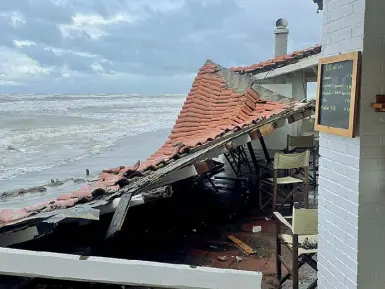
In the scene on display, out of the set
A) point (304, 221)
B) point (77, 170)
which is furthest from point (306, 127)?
point (77, 170)

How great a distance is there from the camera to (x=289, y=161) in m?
7.26

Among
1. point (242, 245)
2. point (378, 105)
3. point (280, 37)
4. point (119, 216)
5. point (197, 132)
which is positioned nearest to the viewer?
point (378, 105)

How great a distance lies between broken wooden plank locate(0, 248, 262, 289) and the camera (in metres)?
2.04

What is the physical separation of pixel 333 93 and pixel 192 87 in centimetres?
705

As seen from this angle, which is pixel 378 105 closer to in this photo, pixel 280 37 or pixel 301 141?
pixel 301 141

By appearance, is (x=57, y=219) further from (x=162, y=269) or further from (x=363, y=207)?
(x=363, y=207)

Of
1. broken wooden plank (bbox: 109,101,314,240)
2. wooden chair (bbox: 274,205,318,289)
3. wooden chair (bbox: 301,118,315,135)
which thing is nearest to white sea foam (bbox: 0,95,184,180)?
wooden chair (bbox: 301,118,315,135)

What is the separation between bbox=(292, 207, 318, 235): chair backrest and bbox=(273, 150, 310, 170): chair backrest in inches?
129

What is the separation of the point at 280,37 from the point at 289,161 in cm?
752

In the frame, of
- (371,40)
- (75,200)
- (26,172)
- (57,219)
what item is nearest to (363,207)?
(371,40)

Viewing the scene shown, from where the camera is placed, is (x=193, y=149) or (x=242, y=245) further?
(x=242, y=245)

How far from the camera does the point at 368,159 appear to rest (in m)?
2.46

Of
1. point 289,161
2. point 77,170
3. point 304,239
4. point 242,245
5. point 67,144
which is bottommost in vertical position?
point 77,170

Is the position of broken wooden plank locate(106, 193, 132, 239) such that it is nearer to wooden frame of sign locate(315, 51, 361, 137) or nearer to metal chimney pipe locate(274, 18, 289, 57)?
wooden frame of sign locate(315, 51, 361, 137)
